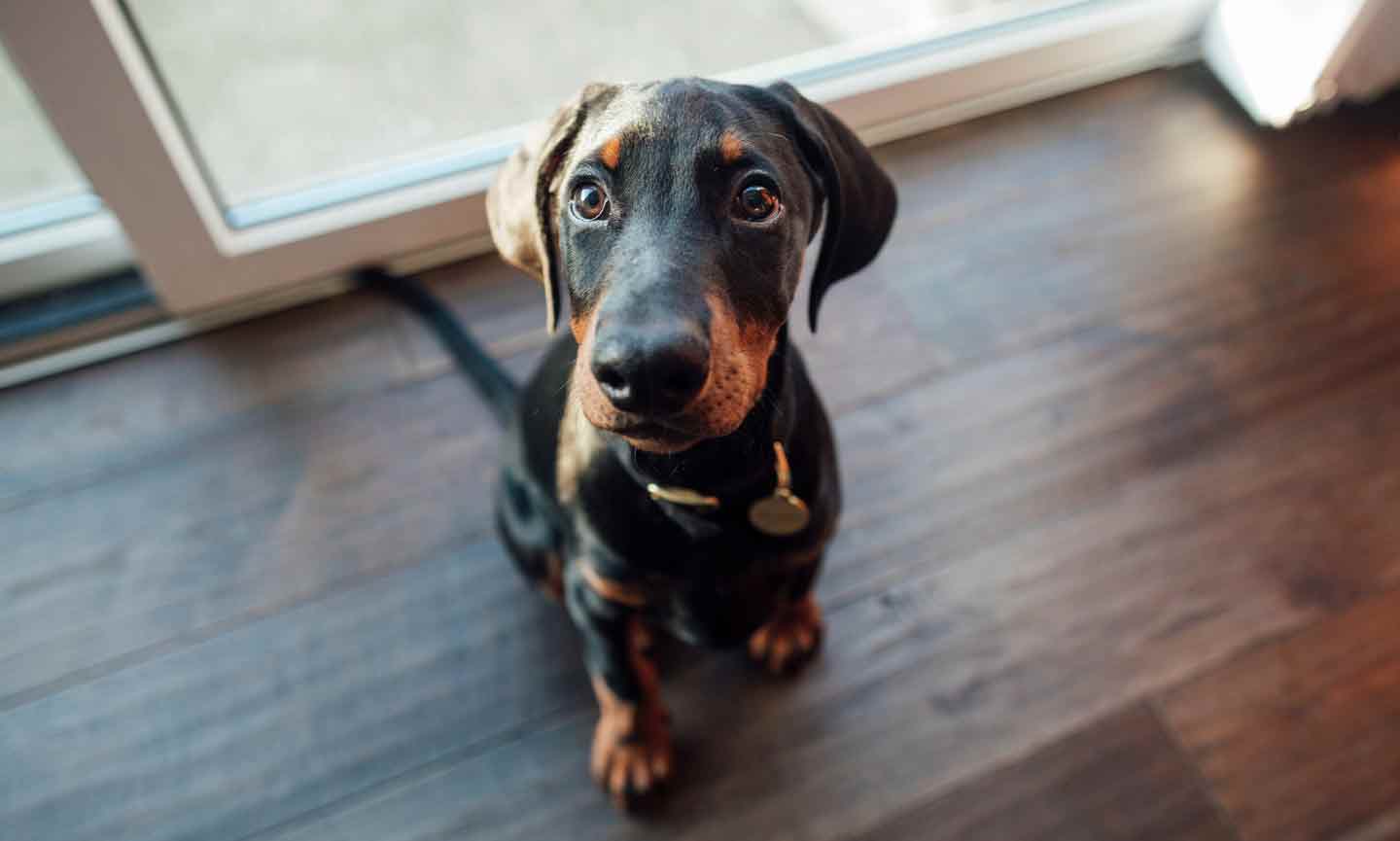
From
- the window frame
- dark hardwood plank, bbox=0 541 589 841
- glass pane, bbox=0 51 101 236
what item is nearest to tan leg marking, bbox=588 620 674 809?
dark hardwood plank, bbox=0 541 589 841

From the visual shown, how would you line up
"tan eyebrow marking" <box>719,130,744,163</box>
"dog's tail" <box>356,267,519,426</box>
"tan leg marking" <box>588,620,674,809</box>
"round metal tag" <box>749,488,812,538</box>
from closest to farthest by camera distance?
"tan eyebrow marking" <box>719,130,744,163</box> → "round metal tag" <box>749,488,812,538</box> → "tan leg marking" <box>588,620,674,809</box> → "dog's tail" <box>356,267,519,426</box>

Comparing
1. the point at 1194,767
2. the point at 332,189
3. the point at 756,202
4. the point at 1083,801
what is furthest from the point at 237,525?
the point at 1194,767

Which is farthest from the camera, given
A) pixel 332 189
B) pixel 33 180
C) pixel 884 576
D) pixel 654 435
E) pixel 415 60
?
pixel 415 60

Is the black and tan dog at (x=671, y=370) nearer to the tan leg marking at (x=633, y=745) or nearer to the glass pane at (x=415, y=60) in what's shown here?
the tan leg marking at (x=633, y=745)

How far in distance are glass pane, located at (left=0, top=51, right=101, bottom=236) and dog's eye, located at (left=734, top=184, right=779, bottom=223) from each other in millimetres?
1514

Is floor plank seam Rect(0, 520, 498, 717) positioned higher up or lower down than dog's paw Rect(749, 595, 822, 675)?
higher up

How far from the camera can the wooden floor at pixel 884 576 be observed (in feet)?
5.54

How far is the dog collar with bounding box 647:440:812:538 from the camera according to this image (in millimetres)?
1288

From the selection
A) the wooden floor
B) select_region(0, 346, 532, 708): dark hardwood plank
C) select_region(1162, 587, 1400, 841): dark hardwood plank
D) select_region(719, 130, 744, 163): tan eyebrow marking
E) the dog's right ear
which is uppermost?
select_region(719, 130, 744, 163): tan eyebrow marking

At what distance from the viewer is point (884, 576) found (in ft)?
6.19

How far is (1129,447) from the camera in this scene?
6.72 feet

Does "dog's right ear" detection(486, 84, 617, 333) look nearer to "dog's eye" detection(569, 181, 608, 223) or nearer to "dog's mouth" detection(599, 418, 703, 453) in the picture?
"dog's eye" detection(569, 181, 608, 223)

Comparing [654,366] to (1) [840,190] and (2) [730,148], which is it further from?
(1) [840,190]

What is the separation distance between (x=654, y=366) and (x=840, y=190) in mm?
422
